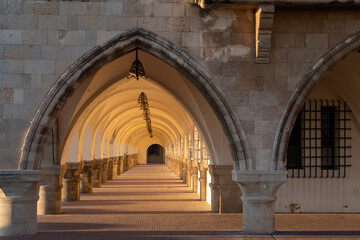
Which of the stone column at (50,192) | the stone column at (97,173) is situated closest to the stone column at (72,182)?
the stone column at (50,192)

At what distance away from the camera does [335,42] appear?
412 inches

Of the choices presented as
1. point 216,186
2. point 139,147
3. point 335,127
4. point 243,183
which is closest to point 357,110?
point 335,127

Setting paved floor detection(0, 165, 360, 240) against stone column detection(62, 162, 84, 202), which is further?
stone column detection(62, 162, 84, 202)

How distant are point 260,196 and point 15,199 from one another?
14.6ft

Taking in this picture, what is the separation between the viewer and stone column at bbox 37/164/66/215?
14.6m

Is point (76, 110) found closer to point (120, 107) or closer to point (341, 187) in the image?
point (341, 187)

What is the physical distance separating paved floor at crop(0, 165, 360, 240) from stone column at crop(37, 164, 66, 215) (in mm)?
392

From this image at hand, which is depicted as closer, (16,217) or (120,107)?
(16,217)

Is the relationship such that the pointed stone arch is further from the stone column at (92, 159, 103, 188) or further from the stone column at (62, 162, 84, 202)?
the stone column at (92, 159, 103, 188)

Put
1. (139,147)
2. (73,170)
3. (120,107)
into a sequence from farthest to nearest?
(139,147) < (120,107) < (73,170)

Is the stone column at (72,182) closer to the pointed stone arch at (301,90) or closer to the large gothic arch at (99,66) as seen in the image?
the large gothic arch at (99,66)

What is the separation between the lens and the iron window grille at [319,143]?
14.5m

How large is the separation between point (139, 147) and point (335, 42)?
54.1 meters

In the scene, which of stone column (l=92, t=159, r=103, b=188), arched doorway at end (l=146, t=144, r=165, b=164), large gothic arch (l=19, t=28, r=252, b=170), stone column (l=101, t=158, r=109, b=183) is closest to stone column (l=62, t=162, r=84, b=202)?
stone column (l=92, t=159, r=103, b=188)
